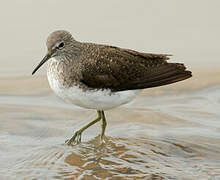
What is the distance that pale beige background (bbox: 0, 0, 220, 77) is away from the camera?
11.6 metres

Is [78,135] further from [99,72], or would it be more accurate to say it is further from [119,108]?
[119,108]

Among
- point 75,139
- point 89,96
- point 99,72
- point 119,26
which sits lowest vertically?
point 75,139

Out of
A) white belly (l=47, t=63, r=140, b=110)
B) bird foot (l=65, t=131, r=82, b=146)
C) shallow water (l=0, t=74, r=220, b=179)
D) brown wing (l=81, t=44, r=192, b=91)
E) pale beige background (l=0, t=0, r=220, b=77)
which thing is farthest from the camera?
pale beige background (l=0, t=0, r=220, b=77)

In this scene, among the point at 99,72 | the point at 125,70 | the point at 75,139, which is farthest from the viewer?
the point at 75,139

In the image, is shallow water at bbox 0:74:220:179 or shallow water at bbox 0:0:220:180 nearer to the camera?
shallow water at bbox 0:74:220:179

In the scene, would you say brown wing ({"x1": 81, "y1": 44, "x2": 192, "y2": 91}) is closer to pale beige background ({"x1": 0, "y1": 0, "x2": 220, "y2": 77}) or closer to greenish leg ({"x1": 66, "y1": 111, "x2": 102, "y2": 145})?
greenish leg ({"x1": 66, "y1": 111, "x2": 102, "y2": 145})

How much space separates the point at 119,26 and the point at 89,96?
19.0ft

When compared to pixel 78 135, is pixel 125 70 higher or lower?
higher

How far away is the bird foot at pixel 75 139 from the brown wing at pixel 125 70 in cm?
96

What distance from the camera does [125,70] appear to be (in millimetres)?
7520

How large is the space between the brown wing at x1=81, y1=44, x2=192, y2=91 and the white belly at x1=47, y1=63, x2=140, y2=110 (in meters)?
0.10

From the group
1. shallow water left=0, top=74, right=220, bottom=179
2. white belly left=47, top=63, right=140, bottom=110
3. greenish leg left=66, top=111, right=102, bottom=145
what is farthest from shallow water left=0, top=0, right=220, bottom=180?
white belly left=47, top=63, right=140, bottom=110

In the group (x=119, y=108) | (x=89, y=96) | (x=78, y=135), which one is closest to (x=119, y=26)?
(x=119, y=108)

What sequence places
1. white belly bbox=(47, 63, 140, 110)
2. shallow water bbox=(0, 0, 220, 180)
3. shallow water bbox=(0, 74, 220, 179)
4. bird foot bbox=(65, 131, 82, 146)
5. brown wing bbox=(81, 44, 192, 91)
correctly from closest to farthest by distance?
shallow water bbox=(0, 74, 220, 179), shallow water bbox=(0, 0, 220, 180), white belly bbox=(47, 63, 140, 110), brown wing bbox=(81, 44, 192, 91), bird foot bbox=(65, 131, 82, 146)
